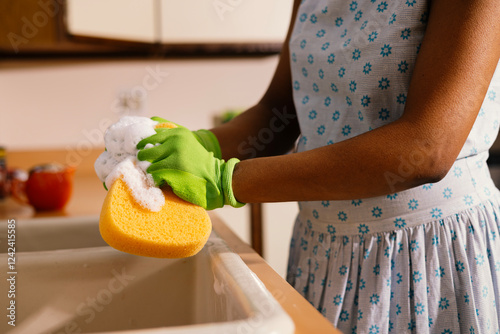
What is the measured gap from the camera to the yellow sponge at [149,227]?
0.50m

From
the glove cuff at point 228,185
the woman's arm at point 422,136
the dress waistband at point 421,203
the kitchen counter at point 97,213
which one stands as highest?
the woman's arm at point 422,136

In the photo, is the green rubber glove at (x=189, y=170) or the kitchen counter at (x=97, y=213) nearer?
the kitchen counter at (x=97, y=213)

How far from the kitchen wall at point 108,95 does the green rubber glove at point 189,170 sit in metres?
1.22

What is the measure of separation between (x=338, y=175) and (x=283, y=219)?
1.23 metres

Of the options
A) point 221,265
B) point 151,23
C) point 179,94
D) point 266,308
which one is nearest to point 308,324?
point 266,308

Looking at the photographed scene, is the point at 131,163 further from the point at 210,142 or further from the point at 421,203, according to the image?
the point at 421,203

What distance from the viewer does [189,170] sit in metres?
0.55

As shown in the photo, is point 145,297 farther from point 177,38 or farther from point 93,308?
point 177,38

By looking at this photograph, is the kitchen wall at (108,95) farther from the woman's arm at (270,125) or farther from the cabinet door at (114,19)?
the woman's arm at (270,125)

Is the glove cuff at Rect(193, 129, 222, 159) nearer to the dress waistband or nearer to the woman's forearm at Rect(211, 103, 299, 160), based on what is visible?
the woman's forearm at Rect(211, 103, 299, 160)

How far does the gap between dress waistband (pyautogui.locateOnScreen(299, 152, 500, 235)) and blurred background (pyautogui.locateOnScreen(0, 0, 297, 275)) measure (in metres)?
1.03

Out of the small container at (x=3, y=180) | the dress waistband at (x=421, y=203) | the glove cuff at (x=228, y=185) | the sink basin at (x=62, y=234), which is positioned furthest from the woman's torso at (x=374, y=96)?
the small container at (x=3, y=180)

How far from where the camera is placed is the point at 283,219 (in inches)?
69.1

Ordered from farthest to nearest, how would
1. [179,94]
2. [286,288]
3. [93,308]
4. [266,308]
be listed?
1. [179,94]
2. [93,308]
3. [286,288]
4. [266,308]
